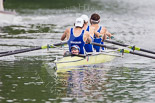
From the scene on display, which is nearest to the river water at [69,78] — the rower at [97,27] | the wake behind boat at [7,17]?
the rower at [97,27]

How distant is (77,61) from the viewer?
17047 mm

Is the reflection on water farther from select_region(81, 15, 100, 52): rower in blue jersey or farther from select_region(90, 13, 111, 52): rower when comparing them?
select_region(90, 13, 111, 52): rower

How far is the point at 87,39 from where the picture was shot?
1741 cm

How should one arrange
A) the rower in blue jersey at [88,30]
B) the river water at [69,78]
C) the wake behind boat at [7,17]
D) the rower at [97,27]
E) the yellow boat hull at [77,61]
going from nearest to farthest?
the river water at [69,78]
the yellow boat hull at [77,61]
the rower in blue jersey at [88,30]
the rower at [97,27]
the wake behind boat at [7,17]

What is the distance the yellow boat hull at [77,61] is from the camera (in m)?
16.6

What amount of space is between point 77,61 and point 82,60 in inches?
14.2

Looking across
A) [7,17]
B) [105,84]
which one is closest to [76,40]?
[105,84]

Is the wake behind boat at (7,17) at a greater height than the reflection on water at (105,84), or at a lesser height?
greater

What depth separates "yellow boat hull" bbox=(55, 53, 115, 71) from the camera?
1655cm

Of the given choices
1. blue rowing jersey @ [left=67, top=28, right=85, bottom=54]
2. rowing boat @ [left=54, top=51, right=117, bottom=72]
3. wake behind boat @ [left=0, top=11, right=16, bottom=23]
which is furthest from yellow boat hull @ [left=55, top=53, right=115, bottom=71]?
wake behind boat @ [left=0, top=11, right=16, bottom=23]

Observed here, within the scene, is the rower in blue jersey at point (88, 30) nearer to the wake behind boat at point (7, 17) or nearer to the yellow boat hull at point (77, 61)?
the yellow boat hull at point (77, 61)

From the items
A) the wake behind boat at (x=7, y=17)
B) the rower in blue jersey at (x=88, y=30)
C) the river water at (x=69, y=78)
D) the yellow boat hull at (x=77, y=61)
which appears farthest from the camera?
the wake behind boat at (x=7, y=17)

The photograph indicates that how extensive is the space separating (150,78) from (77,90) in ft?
9.97

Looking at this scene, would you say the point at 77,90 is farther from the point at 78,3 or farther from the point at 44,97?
the point at 78,3
